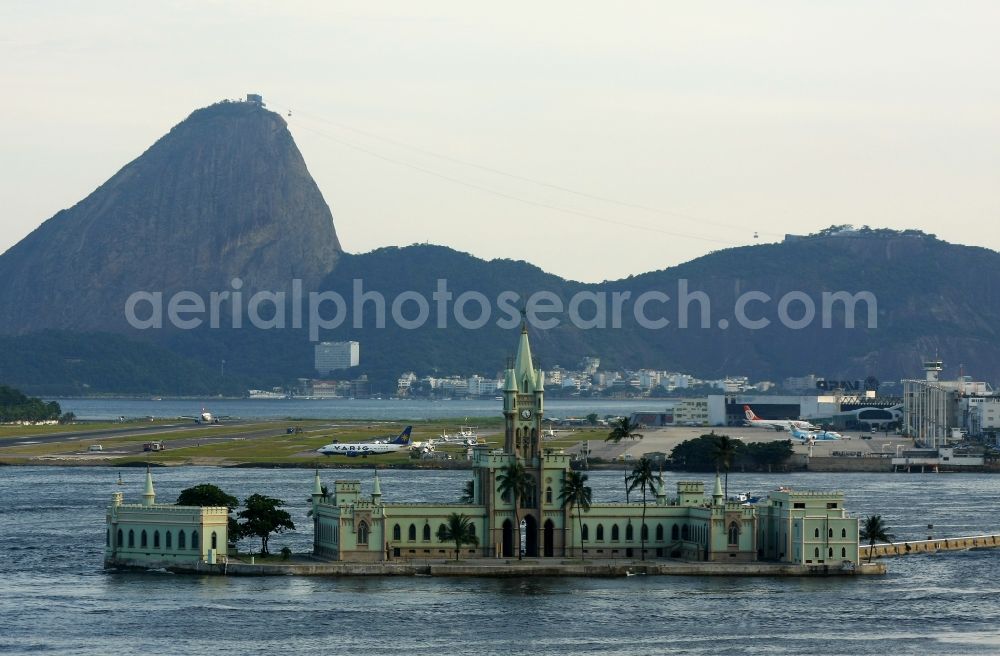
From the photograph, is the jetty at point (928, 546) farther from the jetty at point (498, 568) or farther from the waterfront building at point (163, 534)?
the waterfront building at point (163, 534)

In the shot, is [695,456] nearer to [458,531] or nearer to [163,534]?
[458,531]

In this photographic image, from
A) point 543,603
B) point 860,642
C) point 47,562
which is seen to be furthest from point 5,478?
point 860,642

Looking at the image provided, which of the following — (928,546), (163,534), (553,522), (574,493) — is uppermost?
(574,493)

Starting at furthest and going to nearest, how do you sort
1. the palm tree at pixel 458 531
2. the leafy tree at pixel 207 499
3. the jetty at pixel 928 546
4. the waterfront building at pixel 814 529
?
the jetty at pixel 928 546 → the leafy tree at pixel 207 499 → the waterfront building at pixel 814 529 → the palm tree at pixel 458 531

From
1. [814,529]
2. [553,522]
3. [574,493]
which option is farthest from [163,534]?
[814,529]

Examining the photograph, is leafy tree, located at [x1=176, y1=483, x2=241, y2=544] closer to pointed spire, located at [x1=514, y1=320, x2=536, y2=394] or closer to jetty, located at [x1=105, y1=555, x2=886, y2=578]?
jetty, located at [x1=105, y1=555, x2=886, y2=578]

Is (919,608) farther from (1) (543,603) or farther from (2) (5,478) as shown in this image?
(2) (5,478)

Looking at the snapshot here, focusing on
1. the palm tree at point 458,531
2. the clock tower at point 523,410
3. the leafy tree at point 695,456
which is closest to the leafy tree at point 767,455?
the leafy tree at point 695,456

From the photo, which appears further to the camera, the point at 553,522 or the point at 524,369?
the point at 524,369
